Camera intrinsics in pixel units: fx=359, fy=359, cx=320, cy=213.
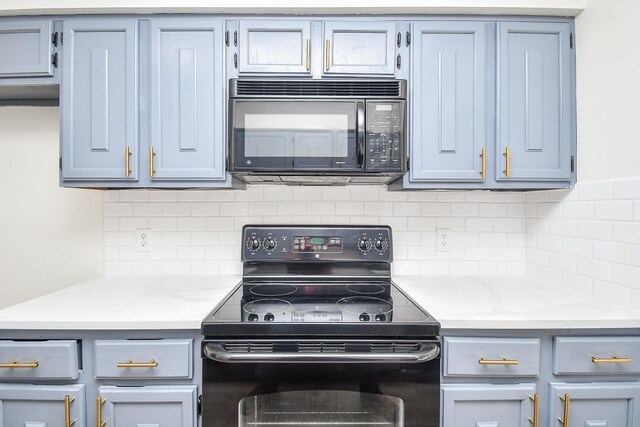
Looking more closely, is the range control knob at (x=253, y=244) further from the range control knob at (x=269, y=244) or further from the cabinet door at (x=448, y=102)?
the cabinet door at (x=448, y=102)

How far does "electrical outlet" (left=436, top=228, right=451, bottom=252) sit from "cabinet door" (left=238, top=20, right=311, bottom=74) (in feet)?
3.44

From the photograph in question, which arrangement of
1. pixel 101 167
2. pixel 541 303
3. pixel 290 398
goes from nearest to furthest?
pixel 290 398 → pixel 541 303 → pixel 101 167

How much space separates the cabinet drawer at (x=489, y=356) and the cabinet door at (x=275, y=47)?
1.25m

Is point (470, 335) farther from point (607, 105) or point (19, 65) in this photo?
point (19, 65)

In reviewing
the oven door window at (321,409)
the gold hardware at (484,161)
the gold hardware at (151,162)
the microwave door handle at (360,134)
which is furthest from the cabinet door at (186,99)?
the gold hardware at (484,161)

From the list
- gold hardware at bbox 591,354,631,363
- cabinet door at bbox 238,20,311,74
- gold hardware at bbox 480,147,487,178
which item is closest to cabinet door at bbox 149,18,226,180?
cabinet door at bbox 238,20,311,74

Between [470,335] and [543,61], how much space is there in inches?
48.7

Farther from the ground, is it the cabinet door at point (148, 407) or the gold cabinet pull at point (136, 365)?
the gold cabinet pull at point (136, 365)

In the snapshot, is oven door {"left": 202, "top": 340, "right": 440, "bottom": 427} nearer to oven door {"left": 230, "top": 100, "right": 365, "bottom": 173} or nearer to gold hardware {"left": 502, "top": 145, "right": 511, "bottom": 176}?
oven door {"left": 230, "top": 100, "right": 365, "bottom": 173}

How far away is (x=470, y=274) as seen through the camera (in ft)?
6.25

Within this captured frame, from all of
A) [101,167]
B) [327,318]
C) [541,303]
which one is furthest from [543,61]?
[101,167]

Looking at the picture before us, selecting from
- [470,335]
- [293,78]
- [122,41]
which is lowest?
[470,335]

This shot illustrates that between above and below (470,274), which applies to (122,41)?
above

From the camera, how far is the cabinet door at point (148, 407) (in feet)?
3.96
